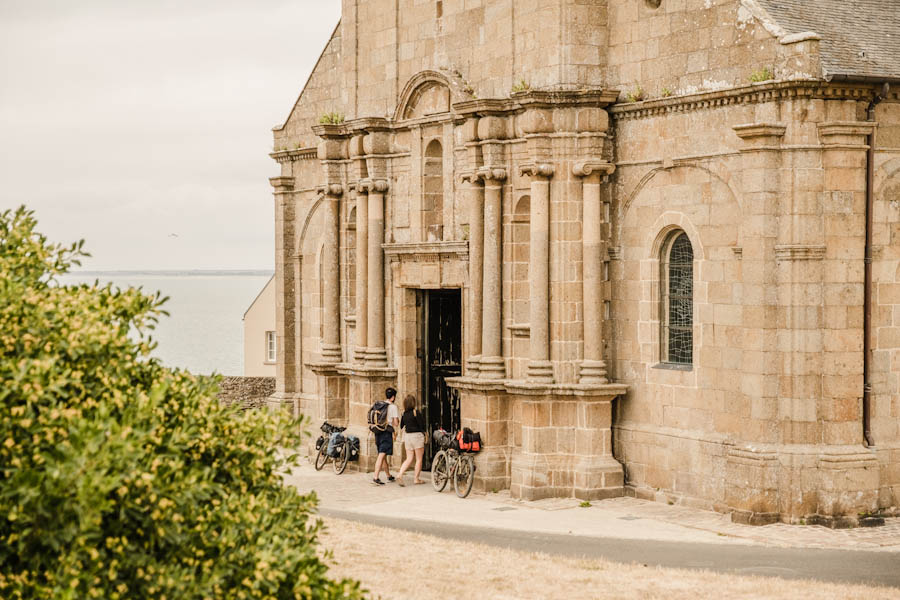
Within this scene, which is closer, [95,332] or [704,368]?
[95,332]

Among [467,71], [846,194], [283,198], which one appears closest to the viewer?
[846,194]

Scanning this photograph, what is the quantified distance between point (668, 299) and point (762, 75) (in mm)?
4326

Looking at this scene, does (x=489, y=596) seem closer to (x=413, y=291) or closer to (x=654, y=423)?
(x=654, y=423)

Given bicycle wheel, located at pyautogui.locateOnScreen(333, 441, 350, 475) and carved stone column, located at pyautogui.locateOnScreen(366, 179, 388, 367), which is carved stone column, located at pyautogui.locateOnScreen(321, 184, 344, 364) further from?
bicycle wheel, located at pyautogui.locateOnScreen(333, 441, 350, 475)

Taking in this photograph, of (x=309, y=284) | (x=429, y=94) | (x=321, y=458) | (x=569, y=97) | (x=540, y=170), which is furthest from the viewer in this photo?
(x=309, y=284)

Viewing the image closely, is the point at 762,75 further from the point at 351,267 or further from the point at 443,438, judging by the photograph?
A: the point at 351,267

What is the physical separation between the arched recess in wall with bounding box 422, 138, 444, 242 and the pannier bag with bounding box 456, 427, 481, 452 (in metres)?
4.36

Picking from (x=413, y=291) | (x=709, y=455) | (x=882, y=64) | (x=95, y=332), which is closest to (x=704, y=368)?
(x=709, y=455)

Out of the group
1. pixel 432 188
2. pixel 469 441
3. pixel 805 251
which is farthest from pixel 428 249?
pixel 805 251

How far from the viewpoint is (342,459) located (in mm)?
28438

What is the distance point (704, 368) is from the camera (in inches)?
867

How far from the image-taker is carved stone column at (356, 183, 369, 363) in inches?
1113

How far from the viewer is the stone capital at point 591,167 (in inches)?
918

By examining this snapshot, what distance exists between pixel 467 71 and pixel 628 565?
1165 cm
